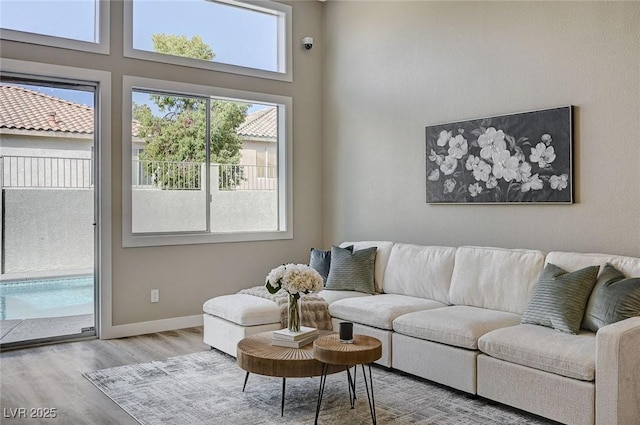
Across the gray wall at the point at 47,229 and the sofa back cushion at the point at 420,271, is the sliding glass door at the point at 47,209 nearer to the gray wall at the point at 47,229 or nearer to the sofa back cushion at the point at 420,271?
the gray wall at the point at 47,229

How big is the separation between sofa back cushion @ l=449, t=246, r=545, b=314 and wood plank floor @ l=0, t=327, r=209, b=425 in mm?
2215

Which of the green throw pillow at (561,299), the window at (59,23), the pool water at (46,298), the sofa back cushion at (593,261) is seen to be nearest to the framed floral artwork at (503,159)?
the sofa back cushion at (593,261)

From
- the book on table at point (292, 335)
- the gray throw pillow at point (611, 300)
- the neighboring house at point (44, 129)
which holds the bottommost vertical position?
the book on table at point (292, 335)

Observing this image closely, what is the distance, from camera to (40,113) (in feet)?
15.6

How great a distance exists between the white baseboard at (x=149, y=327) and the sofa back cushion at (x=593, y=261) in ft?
11.3

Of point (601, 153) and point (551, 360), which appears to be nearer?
point (551, 360)

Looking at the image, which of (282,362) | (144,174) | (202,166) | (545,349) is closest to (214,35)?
(202,166)

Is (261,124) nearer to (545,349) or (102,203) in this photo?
(102,203)

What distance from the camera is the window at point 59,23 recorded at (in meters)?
4.54

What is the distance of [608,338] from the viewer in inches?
105

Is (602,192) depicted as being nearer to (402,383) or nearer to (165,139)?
(402,383)

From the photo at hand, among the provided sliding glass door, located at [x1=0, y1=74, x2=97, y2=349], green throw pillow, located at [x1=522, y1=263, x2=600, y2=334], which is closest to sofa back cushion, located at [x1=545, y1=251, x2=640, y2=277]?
green throw pillow, located at [x1=522, y1=263, x2=600, y2=334]

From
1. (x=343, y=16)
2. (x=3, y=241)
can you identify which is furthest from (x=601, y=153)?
(x=3, y=241)

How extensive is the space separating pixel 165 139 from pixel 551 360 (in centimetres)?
402
